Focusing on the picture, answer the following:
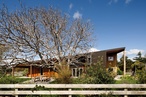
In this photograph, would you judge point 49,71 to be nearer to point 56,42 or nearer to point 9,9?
point 56,42

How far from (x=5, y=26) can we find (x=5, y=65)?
148 inches

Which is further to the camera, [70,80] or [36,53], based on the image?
[36,53]

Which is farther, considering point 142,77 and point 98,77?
point 98,77

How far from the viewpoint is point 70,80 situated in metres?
8.70

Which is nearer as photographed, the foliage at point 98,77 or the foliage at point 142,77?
the foliage at point 142,77

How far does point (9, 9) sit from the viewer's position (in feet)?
53.3

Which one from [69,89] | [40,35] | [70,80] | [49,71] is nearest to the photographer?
[69,89]

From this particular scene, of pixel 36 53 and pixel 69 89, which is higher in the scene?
pixel 36 53

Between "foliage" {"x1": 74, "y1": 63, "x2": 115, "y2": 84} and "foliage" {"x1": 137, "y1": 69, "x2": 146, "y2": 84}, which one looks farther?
"foliage" {"x1": 74, "y1": 63, "x2": 115, "y2": 84}

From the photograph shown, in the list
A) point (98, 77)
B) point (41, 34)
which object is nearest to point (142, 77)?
point (98, 77)

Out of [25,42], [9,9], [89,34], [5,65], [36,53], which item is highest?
[9,9]

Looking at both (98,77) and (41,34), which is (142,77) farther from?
(41,34)

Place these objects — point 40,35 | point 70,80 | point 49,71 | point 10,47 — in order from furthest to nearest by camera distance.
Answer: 1. point 49,71
2. point 40,35
3. point 10,47
4. point 70,80

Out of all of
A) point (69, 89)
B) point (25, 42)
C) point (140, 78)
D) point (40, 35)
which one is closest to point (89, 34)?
point (40, 35)
